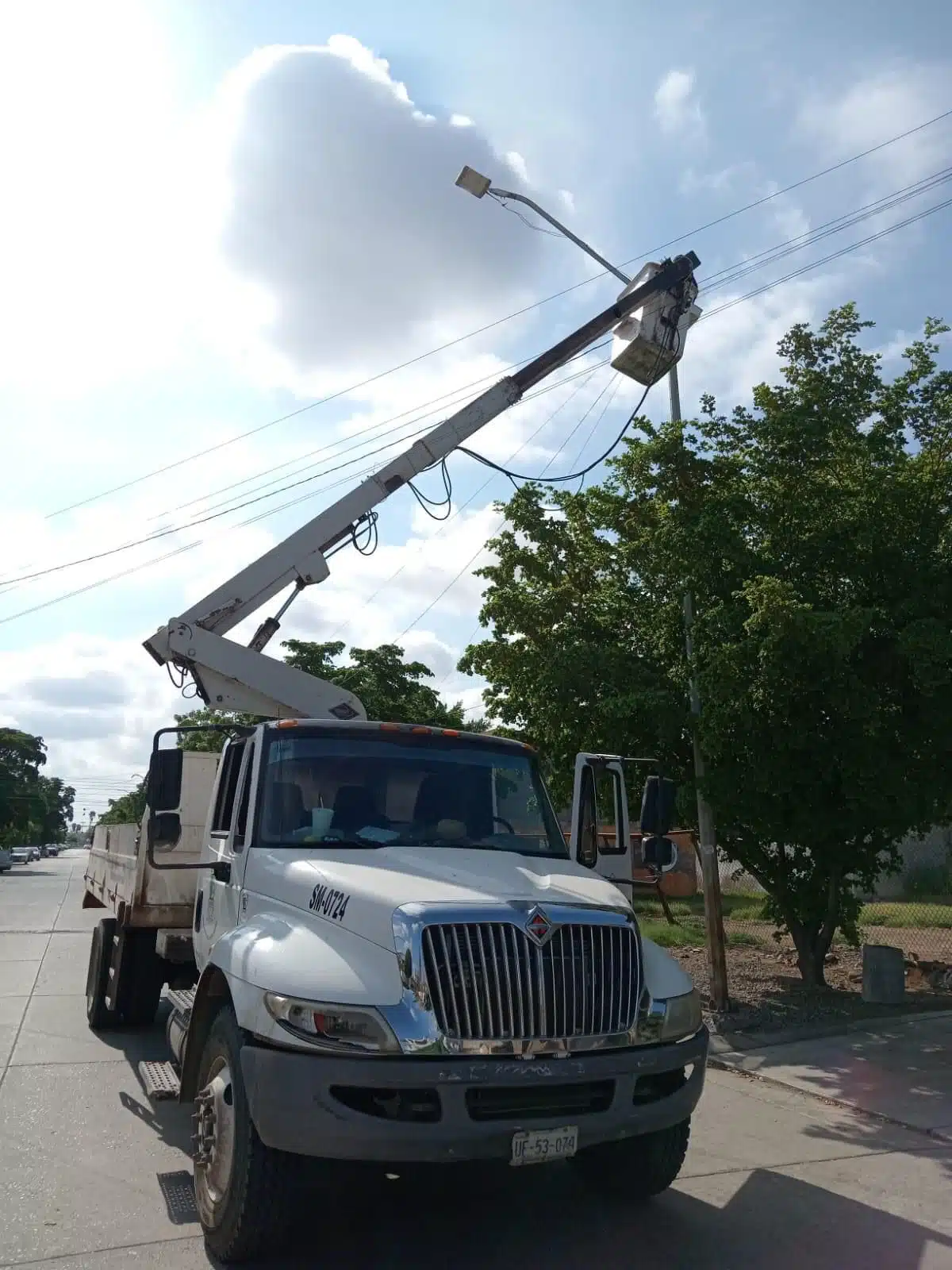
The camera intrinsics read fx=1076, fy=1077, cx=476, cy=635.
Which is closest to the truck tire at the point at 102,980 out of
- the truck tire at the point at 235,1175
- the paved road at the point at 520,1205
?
the paved road at the point at 520,1205

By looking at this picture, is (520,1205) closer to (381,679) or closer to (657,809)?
(657,809)

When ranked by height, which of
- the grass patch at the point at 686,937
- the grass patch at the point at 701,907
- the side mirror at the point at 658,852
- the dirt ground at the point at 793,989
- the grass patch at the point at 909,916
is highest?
the side mirror at the point at 658,852

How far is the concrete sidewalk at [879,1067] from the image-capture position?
7160 millimetres

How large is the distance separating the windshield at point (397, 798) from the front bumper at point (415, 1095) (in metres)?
1.30

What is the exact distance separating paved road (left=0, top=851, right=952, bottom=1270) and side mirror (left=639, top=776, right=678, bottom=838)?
1.84m

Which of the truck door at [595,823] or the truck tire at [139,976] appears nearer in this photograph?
the truck door at [595,823]

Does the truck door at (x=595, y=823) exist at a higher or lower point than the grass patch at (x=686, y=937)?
higher

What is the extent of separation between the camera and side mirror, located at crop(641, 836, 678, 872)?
611cm

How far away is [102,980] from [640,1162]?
588 centimetres

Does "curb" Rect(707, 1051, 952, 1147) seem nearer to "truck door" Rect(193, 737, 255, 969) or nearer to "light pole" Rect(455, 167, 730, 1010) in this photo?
"light pole" Rect(455, 167, 730, 1010)

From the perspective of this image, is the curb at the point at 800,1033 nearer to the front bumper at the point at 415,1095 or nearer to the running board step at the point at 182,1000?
the running board step at the point at 182,1000

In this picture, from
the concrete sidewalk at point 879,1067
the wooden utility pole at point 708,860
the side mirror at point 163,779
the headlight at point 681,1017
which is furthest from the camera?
the wooden utility pole at point 708,860

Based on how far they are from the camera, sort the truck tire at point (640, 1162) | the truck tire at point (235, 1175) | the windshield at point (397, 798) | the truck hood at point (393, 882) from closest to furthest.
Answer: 1. the truck tire at point (235, 1175)
2. the truck hood at point (393, 882)
3. the truck tire at point (640, 1162)
4. the windshield at point (397, 798)

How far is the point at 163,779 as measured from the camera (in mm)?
5836
